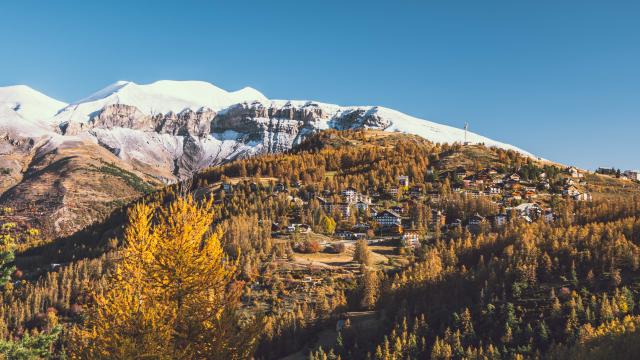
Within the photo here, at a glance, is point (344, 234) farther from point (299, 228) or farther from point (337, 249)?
point (337, 249)

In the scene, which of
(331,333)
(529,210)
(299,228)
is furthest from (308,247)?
(529,210)

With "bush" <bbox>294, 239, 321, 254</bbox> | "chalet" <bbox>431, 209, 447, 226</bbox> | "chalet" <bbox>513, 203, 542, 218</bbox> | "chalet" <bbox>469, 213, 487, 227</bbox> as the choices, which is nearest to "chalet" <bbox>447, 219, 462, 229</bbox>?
"chalet" <bbox>431, 209, 447, 226</bbox>

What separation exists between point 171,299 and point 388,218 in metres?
177

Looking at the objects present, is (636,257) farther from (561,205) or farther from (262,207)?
(262,207)

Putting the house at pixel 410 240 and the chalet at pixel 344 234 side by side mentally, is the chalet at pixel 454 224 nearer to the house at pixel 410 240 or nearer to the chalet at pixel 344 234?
the house at pixel 410 240

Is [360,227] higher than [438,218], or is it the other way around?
[438,218]

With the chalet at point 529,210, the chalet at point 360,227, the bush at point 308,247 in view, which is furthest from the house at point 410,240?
the chalet at point 529,210

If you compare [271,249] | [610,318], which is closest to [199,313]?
[610,318]

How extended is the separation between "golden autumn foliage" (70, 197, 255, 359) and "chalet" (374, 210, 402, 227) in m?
173

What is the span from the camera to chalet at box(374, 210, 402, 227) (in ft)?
628

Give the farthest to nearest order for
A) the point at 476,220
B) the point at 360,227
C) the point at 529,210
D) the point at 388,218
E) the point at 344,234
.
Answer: the point at 529,210 → the point at 388,218 → the point at 360,227 → the point at 476,220 → the point at 344,234

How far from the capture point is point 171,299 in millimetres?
19062

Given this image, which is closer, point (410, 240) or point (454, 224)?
point (410, 240)

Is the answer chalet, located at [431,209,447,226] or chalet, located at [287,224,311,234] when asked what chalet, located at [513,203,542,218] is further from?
chalet, located at [287,224,311,234]
